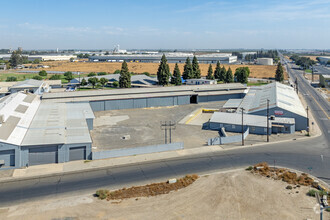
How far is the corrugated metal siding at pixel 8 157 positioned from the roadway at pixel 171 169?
13.4ft

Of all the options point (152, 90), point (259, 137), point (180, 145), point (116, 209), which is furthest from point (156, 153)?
point (152, 90)

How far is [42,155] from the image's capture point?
3475 cm

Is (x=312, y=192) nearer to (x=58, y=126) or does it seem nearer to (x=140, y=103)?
(x=58, y=126)

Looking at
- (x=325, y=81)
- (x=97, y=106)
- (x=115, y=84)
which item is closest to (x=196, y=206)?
(x=97, y=106)

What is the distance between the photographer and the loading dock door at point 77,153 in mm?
35831

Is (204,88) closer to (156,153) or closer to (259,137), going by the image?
(259,137)

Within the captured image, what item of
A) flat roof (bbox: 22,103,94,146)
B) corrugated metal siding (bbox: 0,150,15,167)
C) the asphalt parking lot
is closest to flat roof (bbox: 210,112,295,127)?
the asphalt parking lot

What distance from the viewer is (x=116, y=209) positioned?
2425cm

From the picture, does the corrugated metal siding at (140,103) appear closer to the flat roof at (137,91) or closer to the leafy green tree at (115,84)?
the flat roof at (137,91)

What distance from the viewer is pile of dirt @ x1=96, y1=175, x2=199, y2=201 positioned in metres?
26.6

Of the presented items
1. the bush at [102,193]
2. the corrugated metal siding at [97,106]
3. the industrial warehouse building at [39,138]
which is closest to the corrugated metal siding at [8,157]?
the industrial warehouse building at [39,138]

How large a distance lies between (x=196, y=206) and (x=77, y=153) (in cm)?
1851

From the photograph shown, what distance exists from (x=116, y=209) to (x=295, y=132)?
119ft

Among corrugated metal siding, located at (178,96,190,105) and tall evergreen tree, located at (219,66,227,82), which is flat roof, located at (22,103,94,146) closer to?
corrugated metal siding, located at (178,96,190,105)
